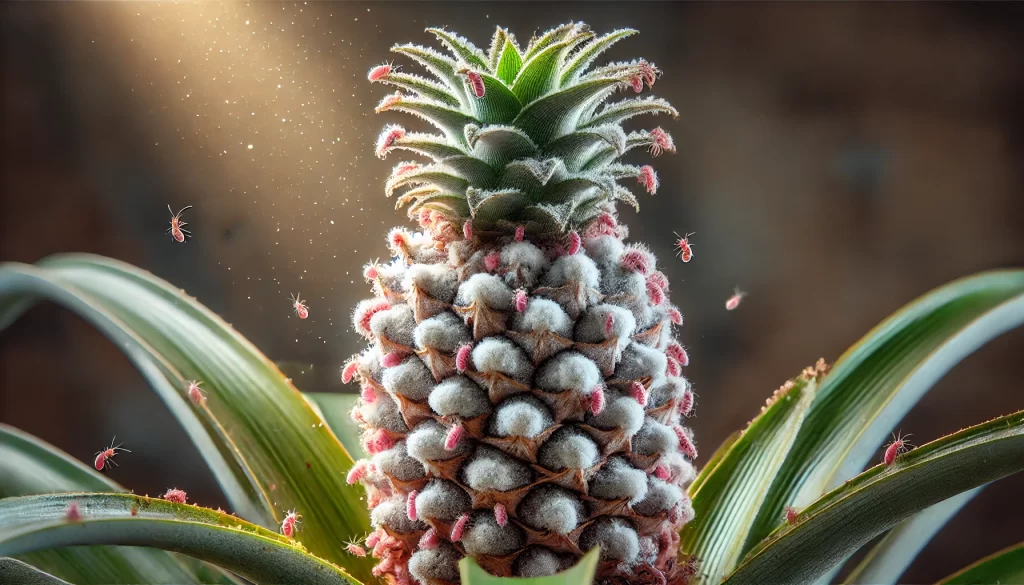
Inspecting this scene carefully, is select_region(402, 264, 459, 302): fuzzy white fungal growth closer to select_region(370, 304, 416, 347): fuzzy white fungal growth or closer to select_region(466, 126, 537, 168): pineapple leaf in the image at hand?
select_region(370, 304, 416, 347): fuzzy white fungal growth

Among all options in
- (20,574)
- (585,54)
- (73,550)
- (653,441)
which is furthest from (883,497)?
(73,550)

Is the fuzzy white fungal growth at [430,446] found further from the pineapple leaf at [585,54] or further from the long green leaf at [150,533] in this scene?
the pineapple leaf at [585,54]

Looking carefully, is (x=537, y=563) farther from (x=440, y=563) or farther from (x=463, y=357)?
(x=463, y=357)

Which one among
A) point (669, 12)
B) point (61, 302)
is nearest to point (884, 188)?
point (669, 12)

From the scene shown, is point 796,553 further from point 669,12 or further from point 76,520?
point 669,12

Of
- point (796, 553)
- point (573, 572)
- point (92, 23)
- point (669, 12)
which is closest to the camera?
point (573, 572)

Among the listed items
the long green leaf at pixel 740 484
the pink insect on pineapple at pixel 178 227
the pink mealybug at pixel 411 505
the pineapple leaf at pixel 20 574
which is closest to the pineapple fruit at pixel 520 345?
the pink mealybug at pixel 411 505
